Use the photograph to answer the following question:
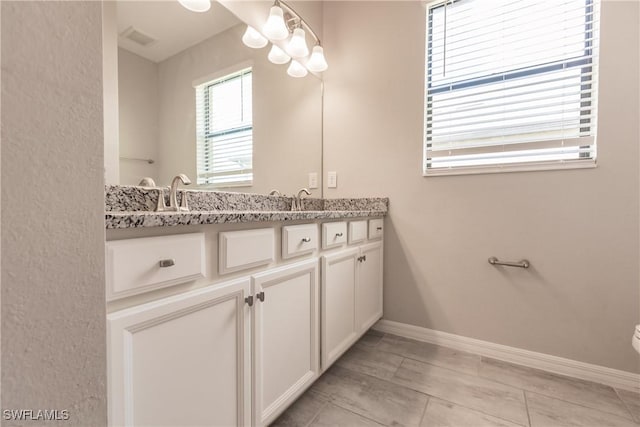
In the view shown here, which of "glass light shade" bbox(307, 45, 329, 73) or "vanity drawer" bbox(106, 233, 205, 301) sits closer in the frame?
"vanity drawer" bbox(106, 233, 205, 301)

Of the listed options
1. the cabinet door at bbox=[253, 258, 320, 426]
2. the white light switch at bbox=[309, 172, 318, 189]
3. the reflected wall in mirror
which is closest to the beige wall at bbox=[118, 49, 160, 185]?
the reflected wall in mirror

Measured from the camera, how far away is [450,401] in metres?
1.26

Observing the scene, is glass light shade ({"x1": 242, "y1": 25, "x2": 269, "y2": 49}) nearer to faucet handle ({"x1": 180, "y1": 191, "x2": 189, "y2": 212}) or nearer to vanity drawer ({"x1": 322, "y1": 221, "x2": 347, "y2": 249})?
faucet handle ({"x1": 180, "y1": 191, "x2": 189, "y2": 212})

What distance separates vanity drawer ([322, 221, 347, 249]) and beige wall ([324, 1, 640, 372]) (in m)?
0.61

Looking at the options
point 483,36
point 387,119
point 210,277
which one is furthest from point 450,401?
point 483,36

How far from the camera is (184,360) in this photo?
72cm

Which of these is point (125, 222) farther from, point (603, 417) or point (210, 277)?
point (603, 417)

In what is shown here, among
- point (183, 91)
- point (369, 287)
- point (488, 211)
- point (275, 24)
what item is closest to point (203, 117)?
point (183, 91)

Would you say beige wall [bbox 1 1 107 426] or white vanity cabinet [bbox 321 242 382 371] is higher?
beige wall [bbox 1 1 107 426]

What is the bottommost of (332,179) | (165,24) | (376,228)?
(376,228)

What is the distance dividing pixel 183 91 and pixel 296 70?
91 cm

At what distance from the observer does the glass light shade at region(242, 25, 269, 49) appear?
61.3 inches

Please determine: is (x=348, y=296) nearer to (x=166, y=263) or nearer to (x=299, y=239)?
(x=299, y=239)

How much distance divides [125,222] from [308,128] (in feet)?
5.46
